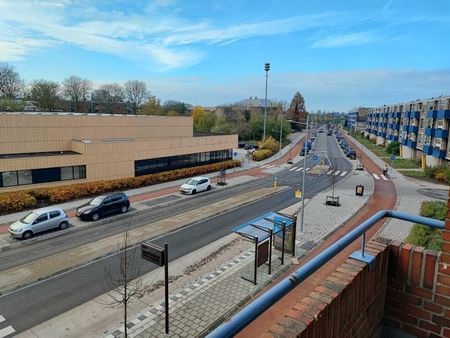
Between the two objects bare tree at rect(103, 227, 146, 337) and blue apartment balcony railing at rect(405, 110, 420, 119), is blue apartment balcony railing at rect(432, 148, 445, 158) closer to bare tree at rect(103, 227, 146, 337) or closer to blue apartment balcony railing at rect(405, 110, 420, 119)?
blue apartment balcony railing at rect(405, 110, 420, 119)

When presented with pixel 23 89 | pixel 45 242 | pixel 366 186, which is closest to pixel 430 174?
pixel 366 186

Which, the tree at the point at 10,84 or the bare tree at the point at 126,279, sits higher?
the tree at the point at 10,84

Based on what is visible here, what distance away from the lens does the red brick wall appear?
2283 millimetres

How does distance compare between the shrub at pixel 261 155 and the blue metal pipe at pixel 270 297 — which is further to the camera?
the shrub at pixel 261 155

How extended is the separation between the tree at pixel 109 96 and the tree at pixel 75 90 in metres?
5.95

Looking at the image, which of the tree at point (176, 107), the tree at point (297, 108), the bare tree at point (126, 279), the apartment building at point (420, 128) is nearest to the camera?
the bare tree at point (126, 279)

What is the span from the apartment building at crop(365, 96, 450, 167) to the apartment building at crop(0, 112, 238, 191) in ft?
99.6

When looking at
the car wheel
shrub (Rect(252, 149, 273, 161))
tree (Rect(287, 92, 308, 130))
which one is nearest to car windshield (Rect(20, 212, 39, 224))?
the car wheel

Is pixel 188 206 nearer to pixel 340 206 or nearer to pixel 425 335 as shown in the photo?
pixel 340 206

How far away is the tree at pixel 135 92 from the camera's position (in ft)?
284

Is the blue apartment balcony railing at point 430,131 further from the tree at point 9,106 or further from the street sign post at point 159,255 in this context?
the tree at point 9,106

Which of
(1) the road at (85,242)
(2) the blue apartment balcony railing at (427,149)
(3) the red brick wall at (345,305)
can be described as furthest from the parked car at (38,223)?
(2) the blue apartment balcony railing at (427,149)

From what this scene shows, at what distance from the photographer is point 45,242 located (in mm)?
18484

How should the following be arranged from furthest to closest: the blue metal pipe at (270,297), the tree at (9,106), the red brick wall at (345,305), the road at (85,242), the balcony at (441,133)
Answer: the tree at (9,106)
the balcony at (441,133)
the road at (85,242)
the red brick wall at (345,305)
the blue metal pipe at (270,297)
